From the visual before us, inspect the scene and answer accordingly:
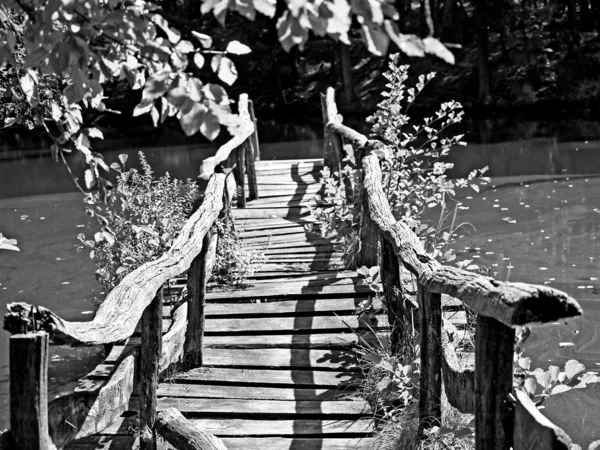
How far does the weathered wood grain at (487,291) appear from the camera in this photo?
2.80 meters

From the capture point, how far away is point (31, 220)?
56.0 feet

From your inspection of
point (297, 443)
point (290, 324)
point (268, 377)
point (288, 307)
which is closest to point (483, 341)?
Result: point (297, 443)

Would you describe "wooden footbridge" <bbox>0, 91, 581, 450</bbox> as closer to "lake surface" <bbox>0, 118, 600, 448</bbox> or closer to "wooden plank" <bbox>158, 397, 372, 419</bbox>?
"wooden plank" <bbox>158, 397, 372, 419</bbox>

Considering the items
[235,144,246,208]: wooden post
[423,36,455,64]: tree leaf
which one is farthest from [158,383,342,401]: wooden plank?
[235,144,246,208]: wooden post

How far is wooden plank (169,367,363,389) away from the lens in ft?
19.4

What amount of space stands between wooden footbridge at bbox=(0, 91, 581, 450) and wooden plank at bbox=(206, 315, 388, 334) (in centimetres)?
2

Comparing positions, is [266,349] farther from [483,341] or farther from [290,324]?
[483,341]

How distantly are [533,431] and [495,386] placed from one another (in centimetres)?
44

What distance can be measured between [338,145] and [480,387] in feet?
28.3

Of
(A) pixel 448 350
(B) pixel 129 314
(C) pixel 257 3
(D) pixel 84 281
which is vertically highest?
(C) pixel 257 3

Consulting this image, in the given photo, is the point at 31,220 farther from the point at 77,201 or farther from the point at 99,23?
the point at 99,23

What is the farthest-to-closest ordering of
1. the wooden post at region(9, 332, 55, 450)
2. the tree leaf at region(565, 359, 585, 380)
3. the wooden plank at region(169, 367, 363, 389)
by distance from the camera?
the wooden plank at region(169, 367, 363, 389), the tree leaf at region(565, 359, 585, 380), the wooden post at region(9, 332, 55, 450)

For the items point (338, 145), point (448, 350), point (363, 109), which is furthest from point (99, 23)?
point (363, 109)

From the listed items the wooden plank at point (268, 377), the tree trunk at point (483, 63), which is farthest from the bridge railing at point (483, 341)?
the tree trunk at point (483, 63)
